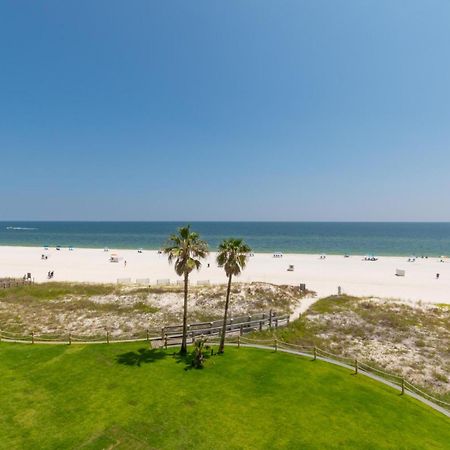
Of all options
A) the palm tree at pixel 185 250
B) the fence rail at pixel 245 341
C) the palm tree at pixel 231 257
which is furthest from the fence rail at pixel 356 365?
the palm tree at pixel 185 250

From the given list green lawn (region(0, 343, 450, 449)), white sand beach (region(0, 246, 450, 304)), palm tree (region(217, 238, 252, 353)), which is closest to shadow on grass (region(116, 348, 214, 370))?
green lawn (region(0, 343, 450, 449))

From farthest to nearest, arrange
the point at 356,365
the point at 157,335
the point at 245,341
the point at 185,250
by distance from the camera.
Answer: the point at 157,335 < the point at 245,341 < the point at 185,250 < the point at 356,365

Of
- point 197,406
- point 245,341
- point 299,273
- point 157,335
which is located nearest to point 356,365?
point 245,341

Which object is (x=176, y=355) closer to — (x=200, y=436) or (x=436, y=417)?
(x=200, y=436)

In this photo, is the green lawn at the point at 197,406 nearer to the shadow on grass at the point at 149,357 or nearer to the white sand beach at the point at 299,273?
the shadow on grass at the point at 149,357

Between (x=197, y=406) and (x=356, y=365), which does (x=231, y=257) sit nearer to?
(x=197, y=406)

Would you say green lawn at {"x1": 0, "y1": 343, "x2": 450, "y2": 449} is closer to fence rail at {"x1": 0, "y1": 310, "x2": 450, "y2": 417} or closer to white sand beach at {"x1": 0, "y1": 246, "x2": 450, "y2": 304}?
fence rail at {"x1": 0, "y1": 310, "x2": 450, "y2": 417}

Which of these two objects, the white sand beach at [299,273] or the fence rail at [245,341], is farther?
the white sand beach at [299,273]
